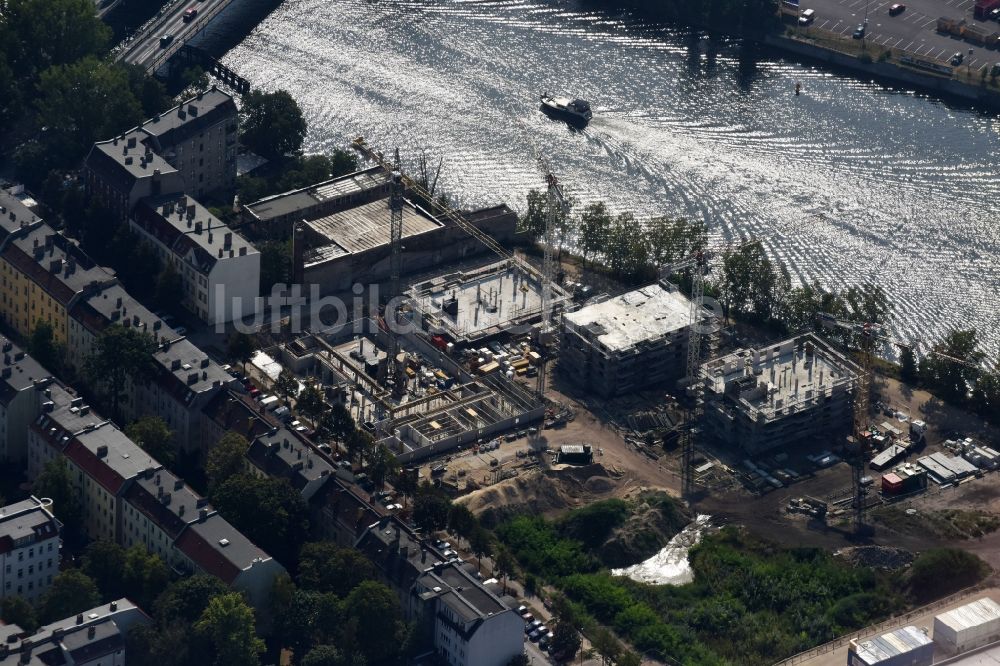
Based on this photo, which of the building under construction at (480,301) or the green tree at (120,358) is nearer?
the green tree at (120,358)

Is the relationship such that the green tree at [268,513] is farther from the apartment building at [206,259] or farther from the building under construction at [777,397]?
the building under construction at [777,397]

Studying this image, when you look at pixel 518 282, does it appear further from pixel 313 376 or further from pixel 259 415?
pixel 259 415

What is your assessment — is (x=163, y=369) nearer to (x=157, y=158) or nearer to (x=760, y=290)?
(x=157, y=158)

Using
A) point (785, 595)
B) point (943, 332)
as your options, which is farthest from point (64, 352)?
point (943, 332)

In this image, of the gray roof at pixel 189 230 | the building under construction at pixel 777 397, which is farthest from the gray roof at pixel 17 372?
the building under construction at pixel 777 397

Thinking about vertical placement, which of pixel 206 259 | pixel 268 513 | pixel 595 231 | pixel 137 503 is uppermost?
pixel 206 259

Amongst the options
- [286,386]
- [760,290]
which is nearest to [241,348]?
[286,386]
